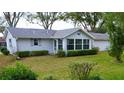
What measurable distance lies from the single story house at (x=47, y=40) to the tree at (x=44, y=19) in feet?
0.85

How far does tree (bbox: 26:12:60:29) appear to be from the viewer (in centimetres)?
715

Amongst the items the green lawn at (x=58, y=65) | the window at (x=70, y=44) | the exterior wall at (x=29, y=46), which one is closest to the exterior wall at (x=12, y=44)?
the exterior wall at (x=29, y=46)

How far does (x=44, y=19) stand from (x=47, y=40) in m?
1.09

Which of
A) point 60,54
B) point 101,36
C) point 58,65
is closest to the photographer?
point 58,65

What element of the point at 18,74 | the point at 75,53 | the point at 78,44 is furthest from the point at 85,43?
the point at 18,74

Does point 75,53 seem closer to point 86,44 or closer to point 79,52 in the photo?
point 79,52

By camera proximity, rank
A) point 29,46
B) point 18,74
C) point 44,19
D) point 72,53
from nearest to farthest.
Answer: point 18,74 < point 29,46 < point 44,19 < point 72,53

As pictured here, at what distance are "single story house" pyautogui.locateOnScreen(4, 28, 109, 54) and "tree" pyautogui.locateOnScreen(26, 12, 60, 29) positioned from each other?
26cm

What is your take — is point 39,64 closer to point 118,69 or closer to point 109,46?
point 118,69

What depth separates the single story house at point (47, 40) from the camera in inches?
274

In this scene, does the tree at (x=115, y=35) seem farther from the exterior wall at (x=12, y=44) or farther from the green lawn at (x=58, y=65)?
the exterior wall at (x=12, y=44)

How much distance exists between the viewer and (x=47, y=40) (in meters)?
8.09

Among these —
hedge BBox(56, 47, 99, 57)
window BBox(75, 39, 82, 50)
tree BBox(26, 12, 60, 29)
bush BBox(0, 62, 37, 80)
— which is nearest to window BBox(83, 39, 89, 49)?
window BBox(75, 39, 82, 50)
